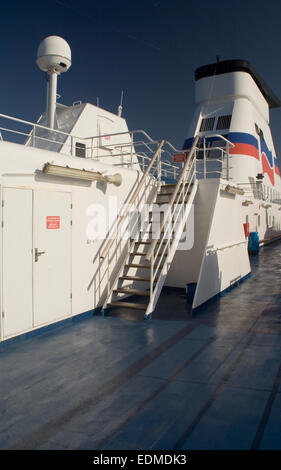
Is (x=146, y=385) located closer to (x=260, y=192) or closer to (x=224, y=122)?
(x=224, y=122)

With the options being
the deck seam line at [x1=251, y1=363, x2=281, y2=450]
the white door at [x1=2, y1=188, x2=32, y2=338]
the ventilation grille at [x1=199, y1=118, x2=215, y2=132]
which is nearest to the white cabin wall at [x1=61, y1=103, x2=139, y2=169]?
the white door at [x1=2, y1=188, x2=32, y2=338]

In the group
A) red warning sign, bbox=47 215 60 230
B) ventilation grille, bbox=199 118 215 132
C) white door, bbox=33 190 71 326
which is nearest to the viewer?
white door, bbox=33 190 71 326

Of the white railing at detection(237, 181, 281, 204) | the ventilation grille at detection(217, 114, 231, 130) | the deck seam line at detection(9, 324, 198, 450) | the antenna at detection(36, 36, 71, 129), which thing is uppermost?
the ventilation grille at detection(217, 114, 231, 130)

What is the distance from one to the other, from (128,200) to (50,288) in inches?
108

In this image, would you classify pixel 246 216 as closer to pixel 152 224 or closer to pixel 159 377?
pixel 152 224

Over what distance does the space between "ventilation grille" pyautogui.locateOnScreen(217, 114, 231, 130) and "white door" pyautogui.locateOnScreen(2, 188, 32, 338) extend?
15402 millimetres

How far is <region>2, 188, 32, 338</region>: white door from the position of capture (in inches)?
192

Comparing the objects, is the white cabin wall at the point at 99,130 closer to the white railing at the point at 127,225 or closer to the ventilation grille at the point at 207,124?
the white railing at the point at 127,225

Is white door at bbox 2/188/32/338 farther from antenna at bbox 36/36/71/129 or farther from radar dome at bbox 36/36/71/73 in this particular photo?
radar dome at bbox 36/36/71/73

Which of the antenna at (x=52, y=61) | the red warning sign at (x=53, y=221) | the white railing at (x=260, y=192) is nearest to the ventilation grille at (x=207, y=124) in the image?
the white railing at (x=260, y=192)

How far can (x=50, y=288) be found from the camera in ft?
18.2

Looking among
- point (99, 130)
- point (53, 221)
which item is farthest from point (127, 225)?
point (99, 130)

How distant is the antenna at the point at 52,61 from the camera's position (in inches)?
387

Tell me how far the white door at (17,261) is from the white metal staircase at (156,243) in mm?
1493
